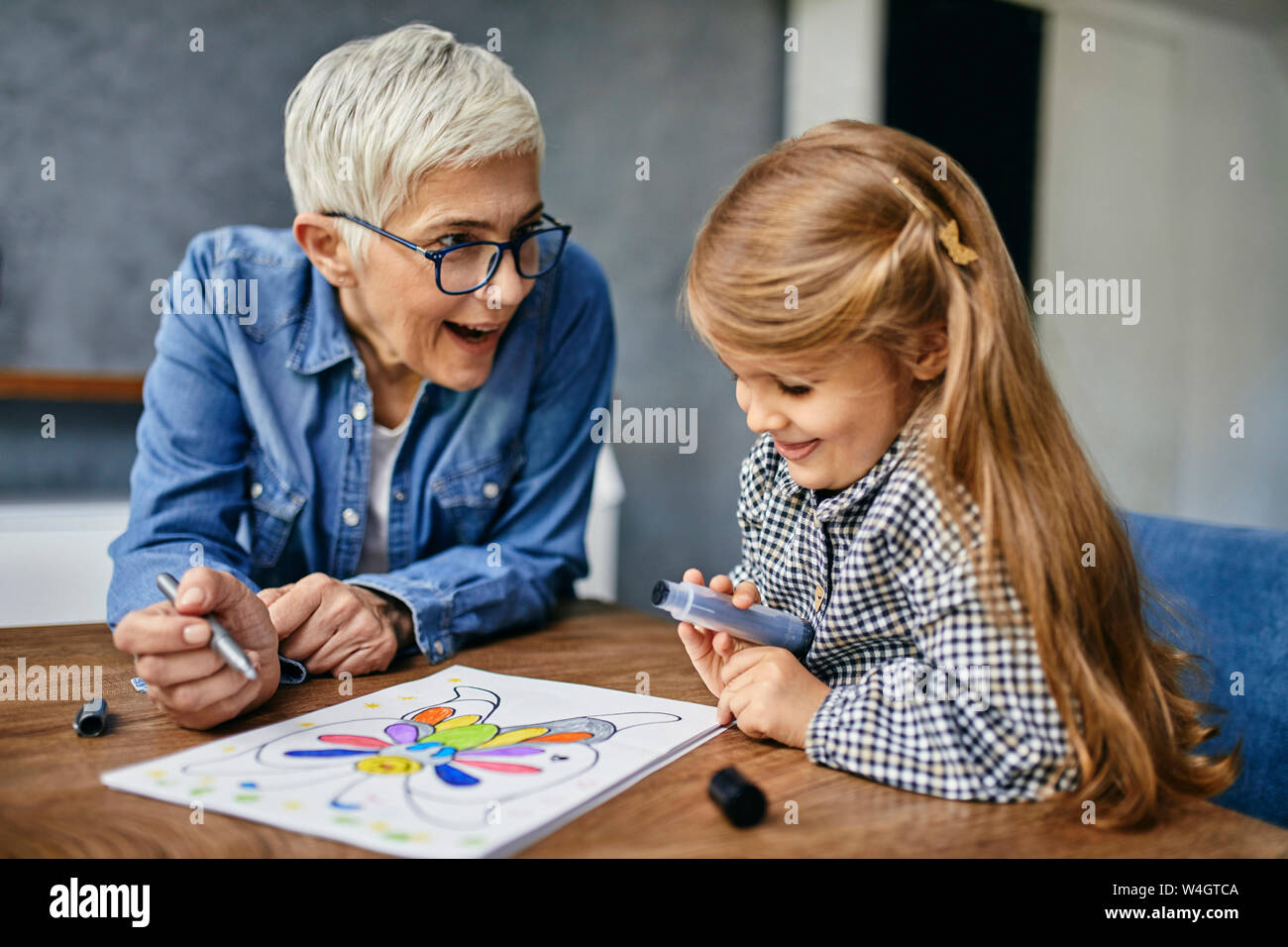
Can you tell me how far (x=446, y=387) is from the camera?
136 cm

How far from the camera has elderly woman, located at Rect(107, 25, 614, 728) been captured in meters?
1.14

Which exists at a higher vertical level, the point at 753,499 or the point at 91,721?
the point at 753,499

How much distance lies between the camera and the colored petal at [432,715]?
84 centimetres

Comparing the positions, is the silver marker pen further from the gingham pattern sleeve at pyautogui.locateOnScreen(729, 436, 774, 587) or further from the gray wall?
the gray wall

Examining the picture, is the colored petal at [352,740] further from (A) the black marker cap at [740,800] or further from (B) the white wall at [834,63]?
(B) the white wall at [834,63]

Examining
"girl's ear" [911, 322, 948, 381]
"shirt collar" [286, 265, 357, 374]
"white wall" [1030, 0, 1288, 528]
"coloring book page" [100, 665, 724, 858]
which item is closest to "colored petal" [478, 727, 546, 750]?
"coloring book page" [100, 665, 724, 858]

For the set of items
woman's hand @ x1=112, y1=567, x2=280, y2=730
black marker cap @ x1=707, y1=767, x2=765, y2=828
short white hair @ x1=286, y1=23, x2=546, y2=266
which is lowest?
black marker cap @ x1=707, y1=767, x2=765, y2=828

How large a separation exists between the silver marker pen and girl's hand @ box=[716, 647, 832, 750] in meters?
0.38

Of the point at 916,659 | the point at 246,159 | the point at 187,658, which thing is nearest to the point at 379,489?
the point at 187,658

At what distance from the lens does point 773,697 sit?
0.79 metres

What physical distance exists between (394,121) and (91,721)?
72cm

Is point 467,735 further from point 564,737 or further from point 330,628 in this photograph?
point 330,628

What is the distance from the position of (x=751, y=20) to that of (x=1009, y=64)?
3.08 feet
